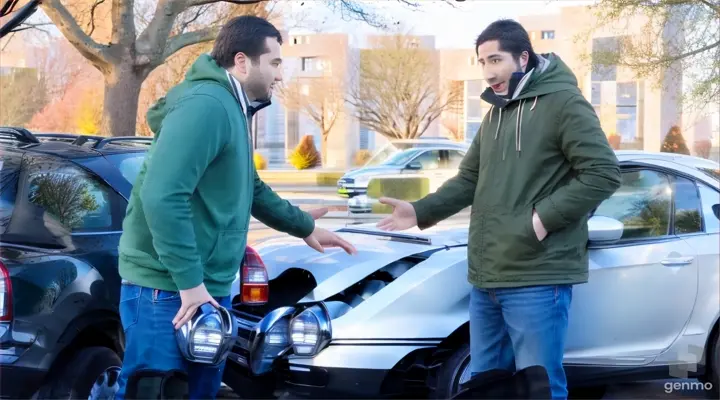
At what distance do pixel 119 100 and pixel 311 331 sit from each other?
12743mm

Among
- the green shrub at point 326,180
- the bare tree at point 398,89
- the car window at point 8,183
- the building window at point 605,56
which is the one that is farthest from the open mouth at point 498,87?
the bare tree at point 398,89

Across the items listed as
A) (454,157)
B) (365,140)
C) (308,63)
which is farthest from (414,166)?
(365,140)

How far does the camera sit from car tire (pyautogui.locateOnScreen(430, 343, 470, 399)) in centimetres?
419

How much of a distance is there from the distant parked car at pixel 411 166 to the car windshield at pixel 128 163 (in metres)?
15.8

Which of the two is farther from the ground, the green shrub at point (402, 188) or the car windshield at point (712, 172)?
the car windshield at point (712, 172)

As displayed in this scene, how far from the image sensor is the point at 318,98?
5125 cm

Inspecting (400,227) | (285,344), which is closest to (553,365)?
(400,227)

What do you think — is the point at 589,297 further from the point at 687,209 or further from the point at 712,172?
the point at 712,172

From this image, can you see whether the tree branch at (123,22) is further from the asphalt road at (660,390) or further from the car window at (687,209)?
the car window at (687,209)

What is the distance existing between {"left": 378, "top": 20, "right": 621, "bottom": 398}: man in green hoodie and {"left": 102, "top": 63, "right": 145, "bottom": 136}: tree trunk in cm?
1330

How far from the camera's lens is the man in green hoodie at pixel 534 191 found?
3297mm

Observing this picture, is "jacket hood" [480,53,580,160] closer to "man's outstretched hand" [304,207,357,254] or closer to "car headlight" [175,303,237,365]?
"man's outstretched hand" [304,207,357,254]

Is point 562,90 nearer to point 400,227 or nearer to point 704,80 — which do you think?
point 400,227

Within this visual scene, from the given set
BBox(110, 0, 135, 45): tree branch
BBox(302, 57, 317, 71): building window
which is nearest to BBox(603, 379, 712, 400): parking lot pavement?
BBox(110, 0, 135, 45): tree branch
